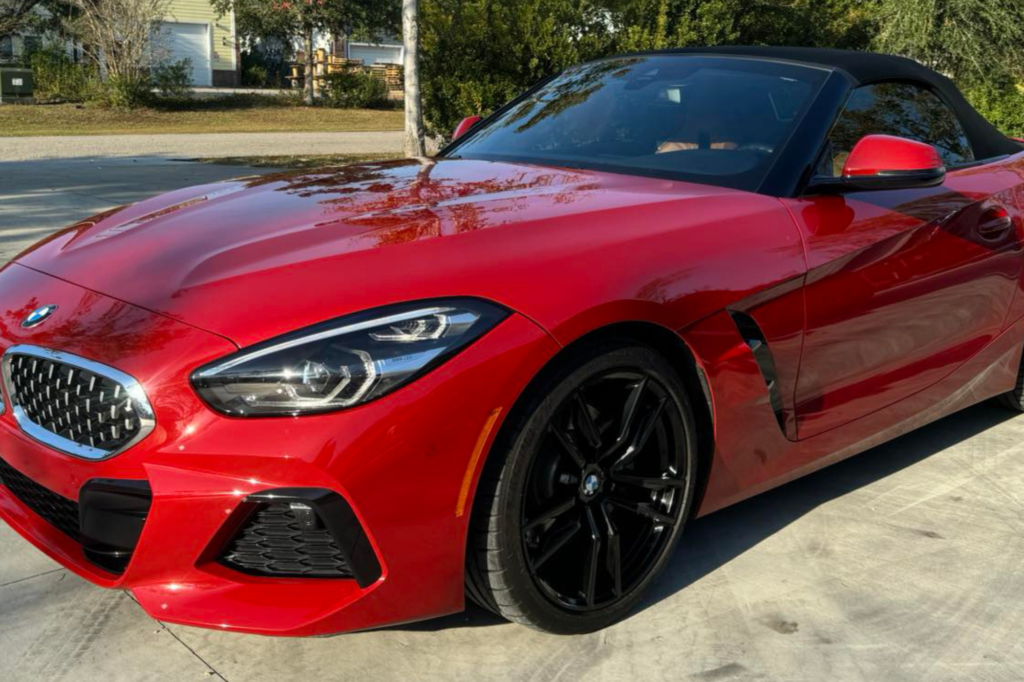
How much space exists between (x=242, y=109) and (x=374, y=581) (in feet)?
96.2

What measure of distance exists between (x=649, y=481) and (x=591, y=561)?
0.27 m

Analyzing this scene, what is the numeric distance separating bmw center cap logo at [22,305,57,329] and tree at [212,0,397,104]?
101 feet

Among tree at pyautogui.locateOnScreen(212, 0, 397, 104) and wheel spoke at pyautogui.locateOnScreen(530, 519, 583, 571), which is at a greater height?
tree at pyautogui.locateOnScreen(212, 0, 397, 104)

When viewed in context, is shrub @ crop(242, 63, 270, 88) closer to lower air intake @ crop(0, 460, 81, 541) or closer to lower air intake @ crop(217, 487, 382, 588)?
→ lower air intake @ crop(0, 460, 81, 541)

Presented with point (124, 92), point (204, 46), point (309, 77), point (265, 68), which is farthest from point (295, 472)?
point (204, 46)

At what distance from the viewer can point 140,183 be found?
11.7 metres

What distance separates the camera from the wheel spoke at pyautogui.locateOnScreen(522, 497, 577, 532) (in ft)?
8.15

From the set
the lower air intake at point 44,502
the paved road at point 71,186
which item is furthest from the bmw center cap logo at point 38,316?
the paved road at point 71,186

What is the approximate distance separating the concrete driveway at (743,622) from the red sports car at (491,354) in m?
0.18

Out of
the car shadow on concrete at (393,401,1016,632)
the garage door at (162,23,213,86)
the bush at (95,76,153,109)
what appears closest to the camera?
the car shadow on concrete at (393,401,1016,632)

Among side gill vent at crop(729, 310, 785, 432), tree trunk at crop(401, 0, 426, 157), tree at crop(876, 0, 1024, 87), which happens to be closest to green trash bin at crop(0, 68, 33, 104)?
tree trunk at crop(401, 0, 426, 157)

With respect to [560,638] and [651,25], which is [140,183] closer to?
[651,25]

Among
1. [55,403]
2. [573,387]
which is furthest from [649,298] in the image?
[55,403]

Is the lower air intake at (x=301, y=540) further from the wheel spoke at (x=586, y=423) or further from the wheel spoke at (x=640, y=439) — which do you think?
the wheel spoke at (x=640, y=439)
